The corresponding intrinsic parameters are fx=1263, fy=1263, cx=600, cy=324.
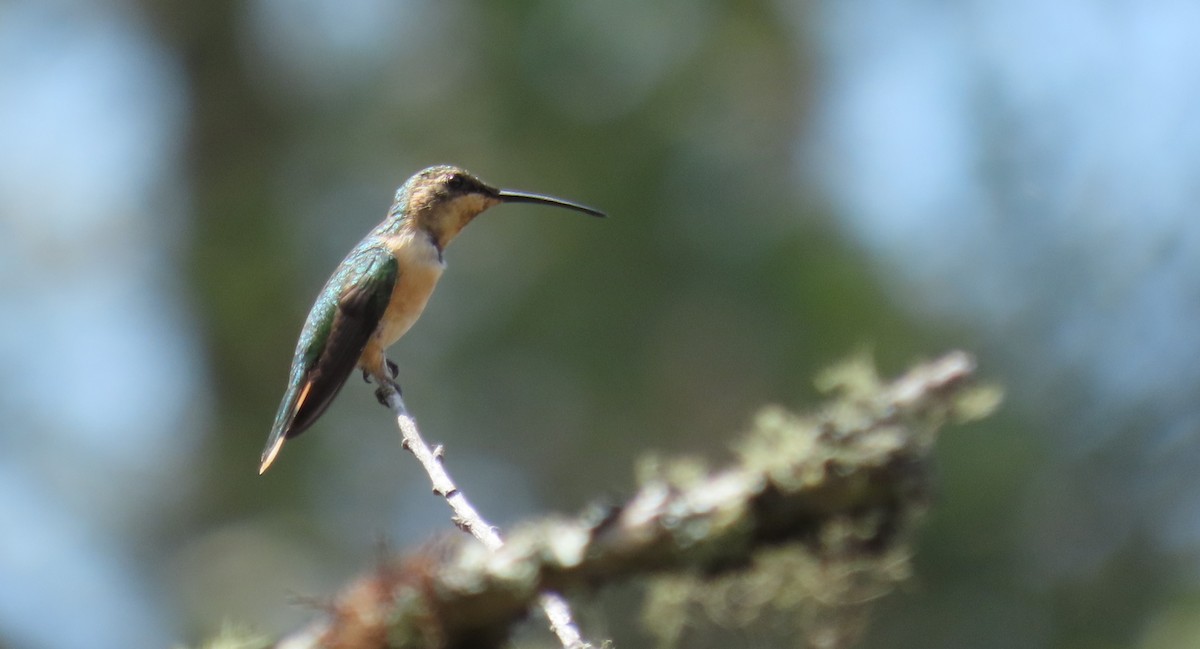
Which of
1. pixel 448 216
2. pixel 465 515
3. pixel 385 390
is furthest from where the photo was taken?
pixel 448 216

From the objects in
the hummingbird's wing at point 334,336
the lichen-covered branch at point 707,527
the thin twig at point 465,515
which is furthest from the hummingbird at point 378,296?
the lichen-covered branch at point 707,527

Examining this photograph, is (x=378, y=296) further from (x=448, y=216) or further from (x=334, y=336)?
(x=448, y=216)

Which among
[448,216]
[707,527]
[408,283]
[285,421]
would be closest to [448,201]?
[448,216]

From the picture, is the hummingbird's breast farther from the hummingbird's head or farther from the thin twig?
the thin twig

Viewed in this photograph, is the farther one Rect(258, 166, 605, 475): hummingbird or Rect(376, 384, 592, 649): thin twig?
Rect(258, 166, 605, 475): hummingbird

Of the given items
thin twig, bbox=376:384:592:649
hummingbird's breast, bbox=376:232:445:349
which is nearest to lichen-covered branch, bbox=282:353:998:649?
thin twig, bbox=376:384:592:649

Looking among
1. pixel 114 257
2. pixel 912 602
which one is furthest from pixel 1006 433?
pixel 114 257
